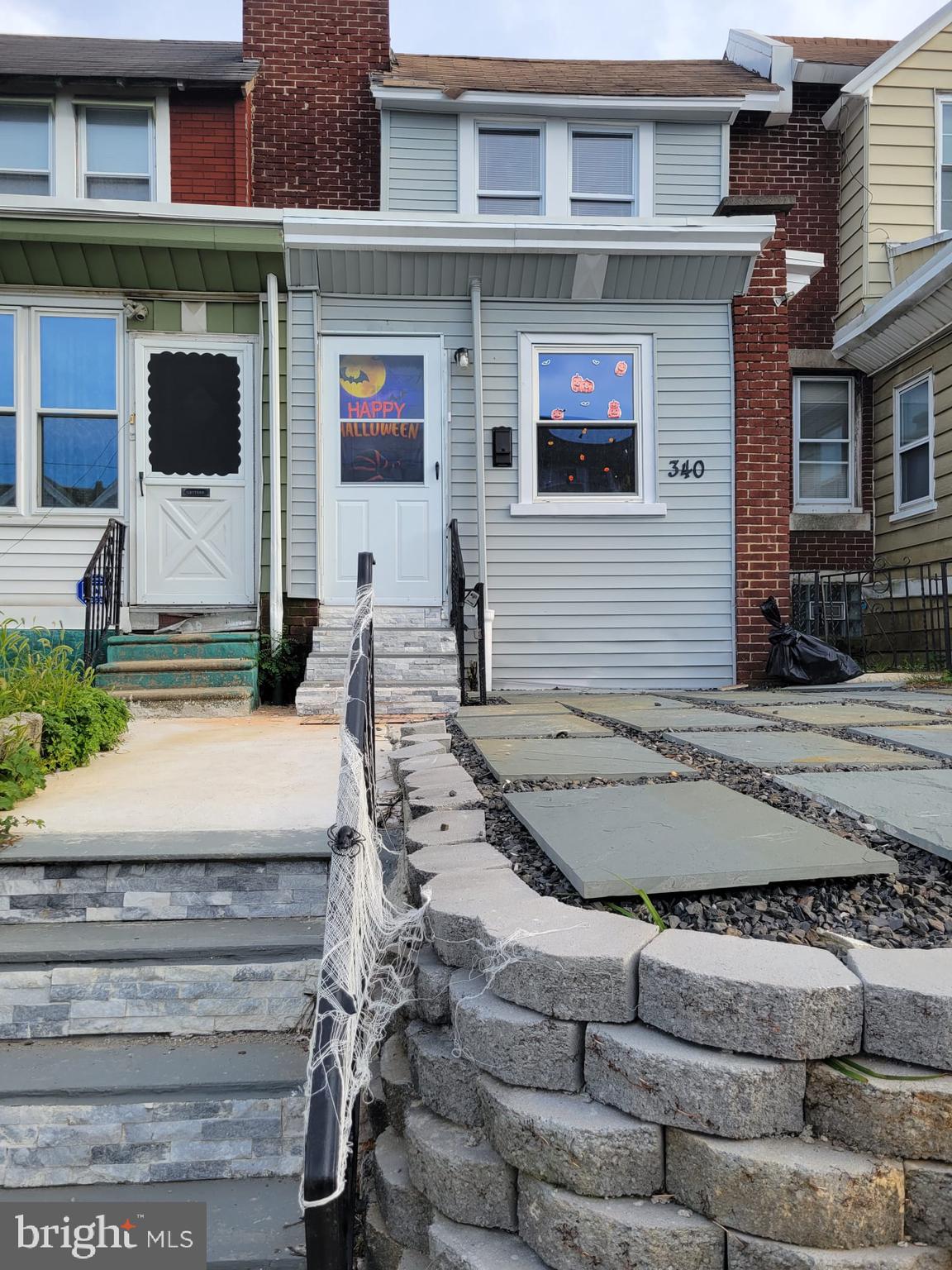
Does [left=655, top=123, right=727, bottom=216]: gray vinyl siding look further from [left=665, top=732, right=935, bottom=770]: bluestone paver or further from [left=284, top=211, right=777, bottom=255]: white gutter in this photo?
[left=665, top=732, right=935, bottom=770]: bluestone paver

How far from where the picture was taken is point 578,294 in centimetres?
717

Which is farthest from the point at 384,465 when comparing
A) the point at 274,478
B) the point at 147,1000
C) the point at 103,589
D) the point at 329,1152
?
the point at 329,1152

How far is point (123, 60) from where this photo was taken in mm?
8094

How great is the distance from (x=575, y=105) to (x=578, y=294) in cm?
225

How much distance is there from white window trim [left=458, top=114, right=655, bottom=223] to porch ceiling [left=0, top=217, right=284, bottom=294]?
2.42 metres

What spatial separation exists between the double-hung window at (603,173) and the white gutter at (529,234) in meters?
1.61

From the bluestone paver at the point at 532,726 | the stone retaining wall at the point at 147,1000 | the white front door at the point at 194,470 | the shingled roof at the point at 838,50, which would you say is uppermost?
the shingled roof at the point at 838,50

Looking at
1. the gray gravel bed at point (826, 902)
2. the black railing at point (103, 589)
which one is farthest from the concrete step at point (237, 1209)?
the black railing at point (103, 589)

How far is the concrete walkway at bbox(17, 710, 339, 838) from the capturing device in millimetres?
3008

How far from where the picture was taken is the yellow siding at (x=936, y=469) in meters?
8.19

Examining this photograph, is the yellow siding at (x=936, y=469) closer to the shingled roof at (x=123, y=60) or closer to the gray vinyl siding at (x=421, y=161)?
the gray vinyl siding at (x=421, y=161)

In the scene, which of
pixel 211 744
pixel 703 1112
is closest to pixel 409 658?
pixel 211 744

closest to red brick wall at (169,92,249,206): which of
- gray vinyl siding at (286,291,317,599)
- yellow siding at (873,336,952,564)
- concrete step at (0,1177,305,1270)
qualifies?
gray vinyl siding at (286,291,317,599)

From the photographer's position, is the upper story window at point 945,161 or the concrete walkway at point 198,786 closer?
the concrete walkway at point 198,786
